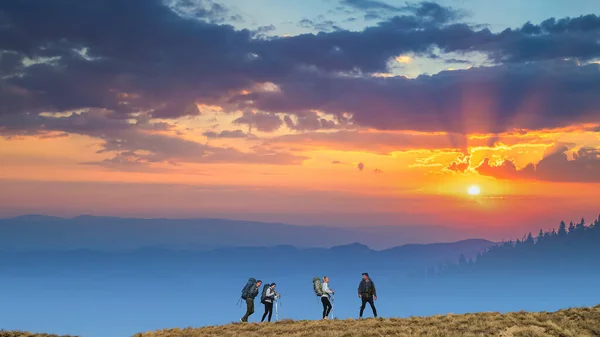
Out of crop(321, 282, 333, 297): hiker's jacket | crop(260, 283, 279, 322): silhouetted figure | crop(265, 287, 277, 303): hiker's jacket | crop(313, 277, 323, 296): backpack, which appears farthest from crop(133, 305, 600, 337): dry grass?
crop(313, 277, 323, 296): backpack

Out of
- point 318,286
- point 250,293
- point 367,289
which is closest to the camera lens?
point 367,289

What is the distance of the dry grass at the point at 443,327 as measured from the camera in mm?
33000

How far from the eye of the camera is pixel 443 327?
3500 cm

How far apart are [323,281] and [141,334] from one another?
36.4 feet

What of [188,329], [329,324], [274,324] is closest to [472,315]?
[329,324]

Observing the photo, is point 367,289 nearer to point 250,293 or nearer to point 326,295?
point 326,295

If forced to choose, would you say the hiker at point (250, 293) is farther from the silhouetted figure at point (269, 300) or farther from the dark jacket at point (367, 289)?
the dark jacket at point (367, 289)

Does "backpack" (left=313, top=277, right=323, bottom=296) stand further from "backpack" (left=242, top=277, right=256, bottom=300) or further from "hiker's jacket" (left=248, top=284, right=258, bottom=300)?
"backpack" (left=242, top=277, right=256, bottom=300)

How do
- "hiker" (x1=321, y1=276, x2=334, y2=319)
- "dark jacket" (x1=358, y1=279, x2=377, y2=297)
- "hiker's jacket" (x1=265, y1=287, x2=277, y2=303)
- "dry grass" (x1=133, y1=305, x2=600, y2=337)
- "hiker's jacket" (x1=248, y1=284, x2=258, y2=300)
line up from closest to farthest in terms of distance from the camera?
"dry grass" (x1=133, y1=305, x2=600, y2=337)
"dark jacket" (x1=358, y1=279, x2=377, y2=297)
"hiker" (x1=321, y1=276, x2=334, y2=319)
"hiker's jacket" (x1=248, y1=284, x2=258, y2=300)
"hiker's jacket" (x1=265, y1=287, x2=277, y2=303)

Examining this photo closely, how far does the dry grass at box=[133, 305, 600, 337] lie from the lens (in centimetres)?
3300

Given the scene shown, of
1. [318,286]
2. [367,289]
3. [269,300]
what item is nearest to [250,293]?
[269,300]

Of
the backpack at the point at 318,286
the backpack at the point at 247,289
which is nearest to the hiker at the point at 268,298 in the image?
the backpack at the point at 247,289

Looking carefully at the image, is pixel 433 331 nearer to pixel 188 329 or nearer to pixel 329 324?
pixel 329 324

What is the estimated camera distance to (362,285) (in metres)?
40.0
